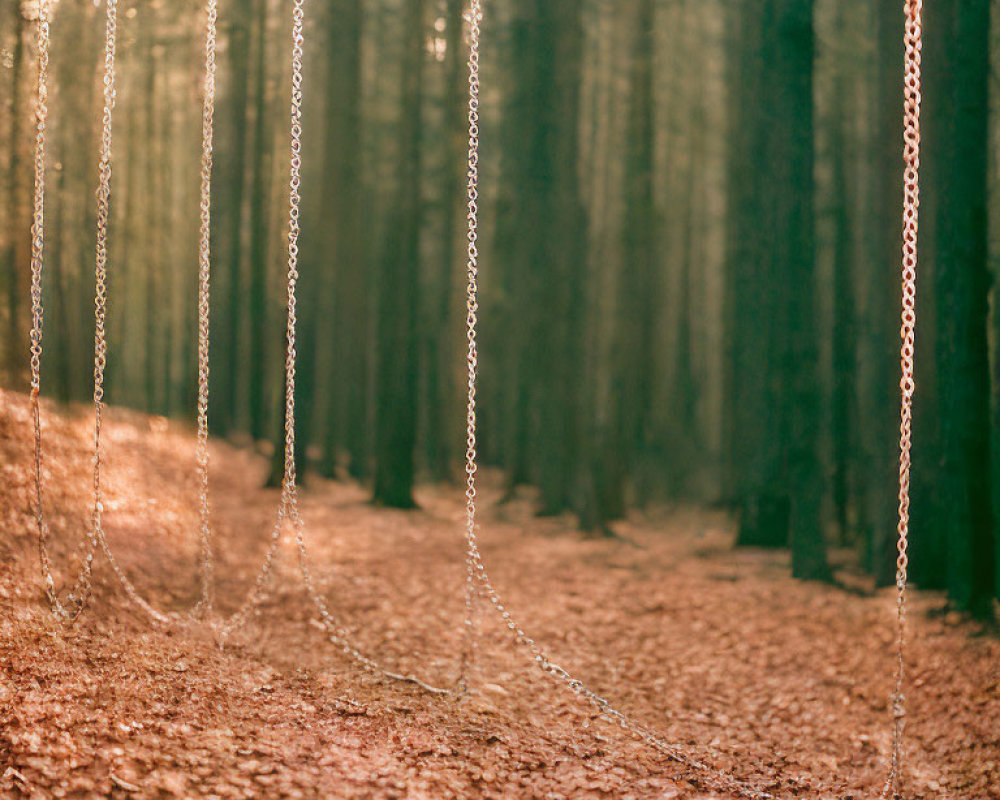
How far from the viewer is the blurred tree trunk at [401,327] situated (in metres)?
7.11

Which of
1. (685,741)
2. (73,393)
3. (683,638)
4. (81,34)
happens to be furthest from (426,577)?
(81,34)

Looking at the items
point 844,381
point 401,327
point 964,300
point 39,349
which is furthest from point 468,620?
point 844,381

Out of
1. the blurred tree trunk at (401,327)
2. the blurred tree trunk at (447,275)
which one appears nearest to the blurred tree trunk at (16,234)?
the blurred tree trunk at (401,327)

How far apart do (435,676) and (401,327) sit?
13.0ft

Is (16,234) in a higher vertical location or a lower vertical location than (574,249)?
lower

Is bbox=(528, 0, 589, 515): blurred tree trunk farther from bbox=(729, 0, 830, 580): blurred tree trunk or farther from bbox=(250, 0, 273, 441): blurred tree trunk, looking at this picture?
bbox=(250, 0, 273, 441): blurred tree trunk

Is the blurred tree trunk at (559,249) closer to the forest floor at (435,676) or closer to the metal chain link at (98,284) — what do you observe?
the forest floor at (435,676)

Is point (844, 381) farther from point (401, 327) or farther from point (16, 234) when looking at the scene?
point (16, 234)

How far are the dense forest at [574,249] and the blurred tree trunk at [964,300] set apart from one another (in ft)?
0.05

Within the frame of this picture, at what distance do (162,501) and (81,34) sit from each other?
4326 mm

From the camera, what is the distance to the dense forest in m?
4.90

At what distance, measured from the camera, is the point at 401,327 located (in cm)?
741

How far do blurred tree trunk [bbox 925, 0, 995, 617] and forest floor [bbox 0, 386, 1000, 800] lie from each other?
1.35ft

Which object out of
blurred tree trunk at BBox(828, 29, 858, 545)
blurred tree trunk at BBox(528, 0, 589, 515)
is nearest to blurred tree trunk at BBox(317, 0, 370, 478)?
blurred tree trunk at BBox(528, 0, 589, 515)
